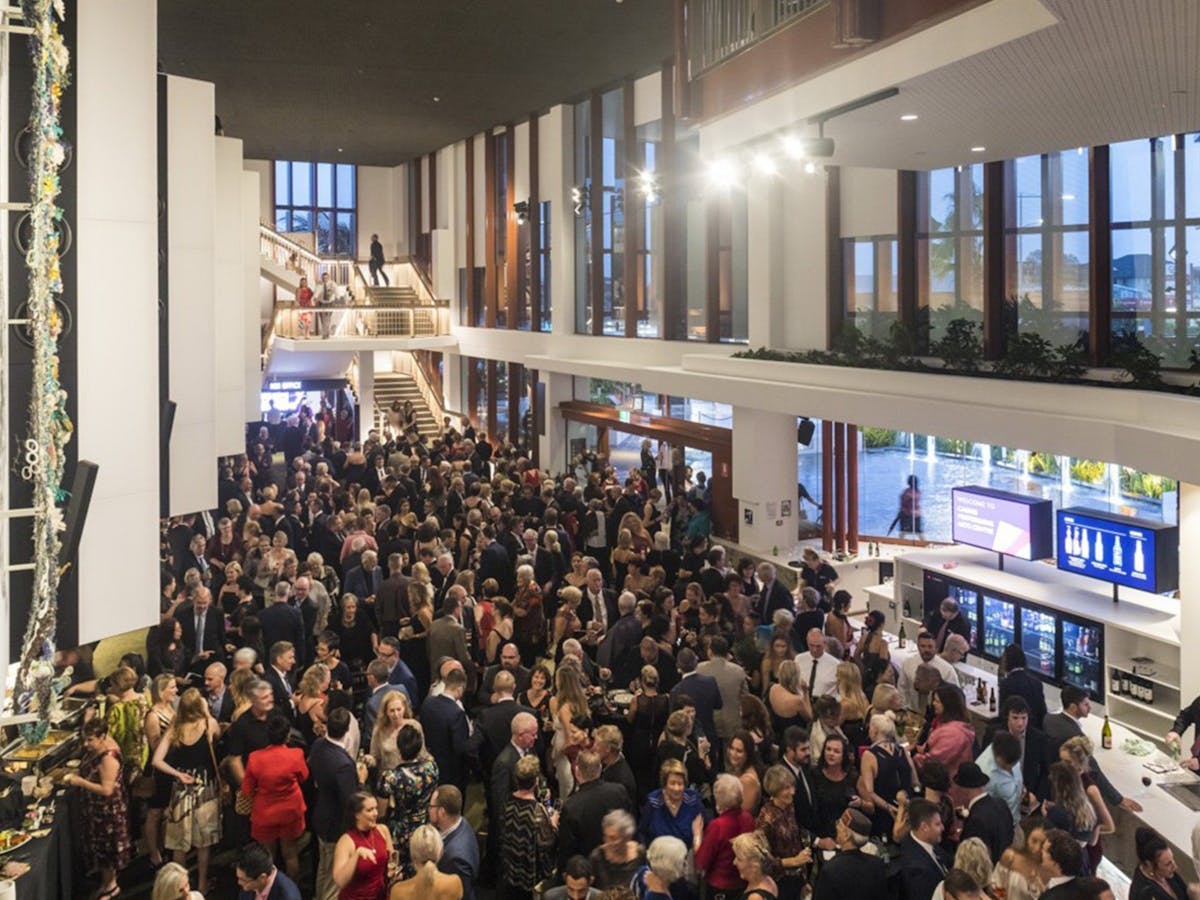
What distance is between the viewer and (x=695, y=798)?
19.5ft

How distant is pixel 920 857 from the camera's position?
518 cm

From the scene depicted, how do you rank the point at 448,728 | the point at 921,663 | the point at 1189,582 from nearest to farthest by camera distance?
the point at 448,728 < the point at 921,663 < the point at 1189,582

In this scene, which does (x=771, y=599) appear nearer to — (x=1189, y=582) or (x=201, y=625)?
(x=1189, y=582)

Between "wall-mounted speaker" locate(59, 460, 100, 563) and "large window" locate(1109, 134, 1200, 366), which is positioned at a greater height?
"large window" locate(1109, 134, 1200, 366)

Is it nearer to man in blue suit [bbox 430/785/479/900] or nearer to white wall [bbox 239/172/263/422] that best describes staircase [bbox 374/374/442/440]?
white wall [bbox 239/172/263/422]

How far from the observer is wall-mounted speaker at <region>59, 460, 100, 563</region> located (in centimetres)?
564

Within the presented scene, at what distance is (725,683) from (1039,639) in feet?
13.4

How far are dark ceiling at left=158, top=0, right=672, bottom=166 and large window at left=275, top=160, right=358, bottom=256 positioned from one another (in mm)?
9043

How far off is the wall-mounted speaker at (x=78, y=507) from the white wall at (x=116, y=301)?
28.5 inches

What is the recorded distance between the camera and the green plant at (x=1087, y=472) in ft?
45.2

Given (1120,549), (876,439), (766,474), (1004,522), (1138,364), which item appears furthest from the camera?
(876,439)

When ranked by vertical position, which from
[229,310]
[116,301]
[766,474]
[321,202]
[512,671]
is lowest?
[512,671]

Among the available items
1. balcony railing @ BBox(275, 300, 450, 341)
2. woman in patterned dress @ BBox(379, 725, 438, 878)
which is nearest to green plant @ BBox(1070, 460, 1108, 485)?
woman in patterned dress @ BBox(379, 725, 438, 878)

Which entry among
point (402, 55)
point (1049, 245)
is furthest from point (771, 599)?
point (402, 55)
